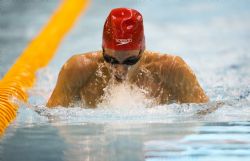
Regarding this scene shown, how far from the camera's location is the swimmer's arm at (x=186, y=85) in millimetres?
3889

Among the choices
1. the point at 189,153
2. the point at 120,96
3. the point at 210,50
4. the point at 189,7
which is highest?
the point at 189,7

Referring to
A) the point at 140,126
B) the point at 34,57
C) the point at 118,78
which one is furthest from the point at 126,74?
the point at 34,57

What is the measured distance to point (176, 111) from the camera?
12.2ft

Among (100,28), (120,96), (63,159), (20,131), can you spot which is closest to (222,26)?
(100,28)

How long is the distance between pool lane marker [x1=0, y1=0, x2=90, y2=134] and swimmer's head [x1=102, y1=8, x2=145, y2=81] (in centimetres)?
69

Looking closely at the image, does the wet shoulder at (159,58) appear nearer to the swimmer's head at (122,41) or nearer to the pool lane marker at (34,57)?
the swimmer's head at (122,41)

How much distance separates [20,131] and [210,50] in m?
3.99

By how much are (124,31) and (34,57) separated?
9.93 ft

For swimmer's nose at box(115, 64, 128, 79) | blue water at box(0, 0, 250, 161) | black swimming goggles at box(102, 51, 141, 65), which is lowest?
blue water at box(0, 0, 250, 161)

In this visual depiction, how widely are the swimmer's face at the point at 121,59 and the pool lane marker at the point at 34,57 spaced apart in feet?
2.18

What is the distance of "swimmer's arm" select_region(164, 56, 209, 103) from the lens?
3.89 meters

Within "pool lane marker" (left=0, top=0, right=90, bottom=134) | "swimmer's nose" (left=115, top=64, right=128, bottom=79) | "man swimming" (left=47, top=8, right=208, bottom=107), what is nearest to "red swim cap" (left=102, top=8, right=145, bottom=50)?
"man swimming" (left=47, top=8, right=208, bottom=107)

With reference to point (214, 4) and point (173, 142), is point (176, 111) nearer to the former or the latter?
point (173, 142)

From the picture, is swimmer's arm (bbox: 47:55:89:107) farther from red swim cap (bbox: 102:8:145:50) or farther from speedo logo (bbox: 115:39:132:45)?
speedo logo (bbox: 115:39:132:45)
